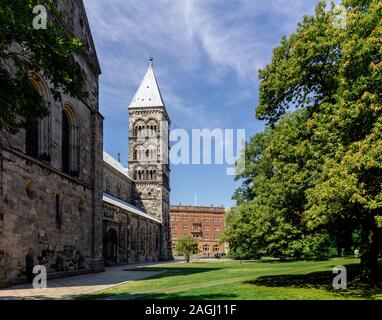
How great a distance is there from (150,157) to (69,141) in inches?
1772

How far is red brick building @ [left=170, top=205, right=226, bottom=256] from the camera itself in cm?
11069

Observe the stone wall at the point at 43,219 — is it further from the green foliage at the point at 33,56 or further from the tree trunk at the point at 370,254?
the tree trunk at the point at 370,254

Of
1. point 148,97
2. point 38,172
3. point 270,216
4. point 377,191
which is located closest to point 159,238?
point 148,97

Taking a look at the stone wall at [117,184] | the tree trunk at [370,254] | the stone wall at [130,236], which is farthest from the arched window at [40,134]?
the stone wall at [117,184]

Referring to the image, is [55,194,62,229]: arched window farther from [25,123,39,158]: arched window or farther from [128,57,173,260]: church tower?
[128,57,173,260]: church tower

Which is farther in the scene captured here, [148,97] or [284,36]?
[148,97]

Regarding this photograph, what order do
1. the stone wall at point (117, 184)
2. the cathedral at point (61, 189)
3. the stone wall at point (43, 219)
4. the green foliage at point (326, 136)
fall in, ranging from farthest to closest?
the stone wall at point (117, 184), the cathedral at point (61, 189), the stone wall at point (43, 219), the green foliage at point (326, 136)

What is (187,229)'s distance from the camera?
111 meters

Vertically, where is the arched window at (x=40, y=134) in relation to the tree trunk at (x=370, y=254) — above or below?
above

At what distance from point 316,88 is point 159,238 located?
55.7 meters

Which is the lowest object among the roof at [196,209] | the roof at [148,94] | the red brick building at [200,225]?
the red brick building at [200,225]

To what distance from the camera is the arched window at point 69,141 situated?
26.2 meters

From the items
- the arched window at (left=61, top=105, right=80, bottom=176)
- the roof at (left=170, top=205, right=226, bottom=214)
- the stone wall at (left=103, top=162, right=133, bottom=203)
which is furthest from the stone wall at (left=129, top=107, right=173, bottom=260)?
the arched window at (left=61, top=105, right=80, bottom=176)
